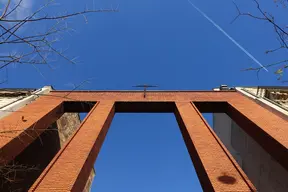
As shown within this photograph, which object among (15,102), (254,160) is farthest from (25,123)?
(254,160)

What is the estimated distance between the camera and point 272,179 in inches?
373

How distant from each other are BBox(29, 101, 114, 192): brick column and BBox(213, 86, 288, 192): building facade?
582 cm

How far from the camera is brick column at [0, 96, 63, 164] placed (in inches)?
290

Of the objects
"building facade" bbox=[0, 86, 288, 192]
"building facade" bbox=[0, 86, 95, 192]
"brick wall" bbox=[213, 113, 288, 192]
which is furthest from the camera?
"building facade" bbox=[0, 86, 95, 192]

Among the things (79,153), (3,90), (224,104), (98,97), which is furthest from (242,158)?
(3,90)

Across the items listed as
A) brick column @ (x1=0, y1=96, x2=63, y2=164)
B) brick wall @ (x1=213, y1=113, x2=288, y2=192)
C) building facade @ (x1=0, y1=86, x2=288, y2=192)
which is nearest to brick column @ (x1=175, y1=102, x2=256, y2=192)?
building facade @ (x1=0, y1=86, x2=288, y2=192)

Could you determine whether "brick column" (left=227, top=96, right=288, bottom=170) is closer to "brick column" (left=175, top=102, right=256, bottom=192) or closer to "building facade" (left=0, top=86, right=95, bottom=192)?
"brick column" (left=175, top=102, right=256, bottom=192)

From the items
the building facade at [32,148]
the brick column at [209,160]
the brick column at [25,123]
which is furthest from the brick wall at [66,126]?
the brick column at [209,160]

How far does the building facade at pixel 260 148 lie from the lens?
9297 millimetres

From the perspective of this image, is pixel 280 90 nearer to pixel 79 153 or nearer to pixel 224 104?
pixel 224 104

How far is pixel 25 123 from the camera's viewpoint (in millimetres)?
8875

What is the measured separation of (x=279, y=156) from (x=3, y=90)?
39.1ft

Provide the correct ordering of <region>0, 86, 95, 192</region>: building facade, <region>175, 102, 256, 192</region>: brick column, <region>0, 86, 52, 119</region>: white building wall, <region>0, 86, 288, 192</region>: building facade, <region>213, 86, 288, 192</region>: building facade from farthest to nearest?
<region>0, 86, 95, 192</region>: building facade
<region>0, 86, 52, 119</region>: white building wall
<region>213, 86, 288, 192</region>: building facade
<region>0, 86, 288, 192</region>: building facade
<region>175, 102, 256, 192</region>: brick column

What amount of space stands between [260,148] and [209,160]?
15.3 feet
